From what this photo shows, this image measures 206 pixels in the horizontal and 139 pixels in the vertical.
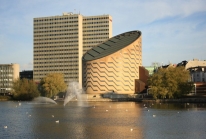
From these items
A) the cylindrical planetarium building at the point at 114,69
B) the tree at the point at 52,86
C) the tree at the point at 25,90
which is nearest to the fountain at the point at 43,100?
the tree at the point at 25,90

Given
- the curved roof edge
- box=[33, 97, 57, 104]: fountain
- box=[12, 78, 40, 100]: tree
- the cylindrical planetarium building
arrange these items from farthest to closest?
the curved roof edge
the cylindrical planetarium building
box=[12, 78, 40, 100]: tree
box=[33, 97, 57, 104]: fountain

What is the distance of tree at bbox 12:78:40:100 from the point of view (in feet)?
502

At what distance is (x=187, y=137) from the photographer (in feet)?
134

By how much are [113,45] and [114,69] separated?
Result: 1577 centimetres

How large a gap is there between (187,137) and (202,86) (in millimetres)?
110105

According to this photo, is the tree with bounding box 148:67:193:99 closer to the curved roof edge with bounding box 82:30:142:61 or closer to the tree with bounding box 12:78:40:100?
the tree with bounding box 12:78:40:100

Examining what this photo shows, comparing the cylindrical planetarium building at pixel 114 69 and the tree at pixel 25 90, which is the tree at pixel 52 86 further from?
the cylindrical planetarium building at pixel 114 69

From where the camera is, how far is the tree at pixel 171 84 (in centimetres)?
12079

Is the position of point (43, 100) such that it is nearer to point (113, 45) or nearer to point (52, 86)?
point (52, 86)

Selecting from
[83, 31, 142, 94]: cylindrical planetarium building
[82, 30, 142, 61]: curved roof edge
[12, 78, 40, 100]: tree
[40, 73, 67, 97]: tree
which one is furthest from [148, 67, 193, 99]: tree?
[82, 30, 142, 61]: curved roof edge

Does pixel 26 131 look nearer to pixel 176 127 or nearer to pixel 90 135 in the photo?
pixel 90 135

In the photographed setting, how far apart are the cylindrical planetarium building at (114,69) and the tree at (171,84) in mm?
50950

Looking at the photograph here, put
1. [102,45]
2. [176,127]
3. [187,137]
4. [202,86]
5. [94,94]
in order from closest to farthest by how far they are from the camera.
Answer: [187,137] < [176,127] < [202,86] < [94,94] < [102,45]

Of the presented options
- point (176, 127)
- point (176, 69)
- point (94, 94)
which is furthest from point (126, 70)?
point (176, 127)
